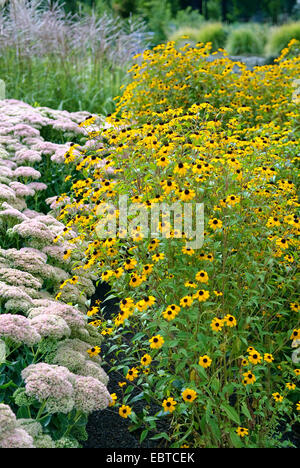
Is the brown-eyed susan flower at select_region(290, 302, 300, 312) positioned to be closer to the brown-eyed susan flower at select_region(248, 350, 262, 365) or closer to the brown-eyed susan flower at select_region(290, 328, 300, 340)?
the brown-eyed susan flower at select_region(290, 328, 300, 340)

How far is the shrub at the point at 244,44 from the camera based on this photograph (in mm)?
17469

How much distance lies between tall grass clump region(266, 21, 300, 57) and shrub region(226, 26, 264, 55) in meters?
0.82

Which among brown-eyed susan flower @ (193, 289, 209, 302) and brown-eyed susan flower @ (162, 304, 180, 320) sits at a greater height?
brown-eyed susan flower @ (193, 289, 209, 302)

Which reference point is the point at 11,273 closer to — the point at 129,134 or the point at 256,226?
the point at 129,134

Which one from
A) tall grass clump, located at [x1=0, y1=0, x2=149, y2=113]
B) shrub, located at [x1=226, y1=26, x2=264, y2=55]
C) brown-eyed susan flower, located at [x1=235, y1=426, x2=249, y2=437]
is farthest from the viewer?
shrub, located at [x1=226, y1=26, x2=264, y2=55]

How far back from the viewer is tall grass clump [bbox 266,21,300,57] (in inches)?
635

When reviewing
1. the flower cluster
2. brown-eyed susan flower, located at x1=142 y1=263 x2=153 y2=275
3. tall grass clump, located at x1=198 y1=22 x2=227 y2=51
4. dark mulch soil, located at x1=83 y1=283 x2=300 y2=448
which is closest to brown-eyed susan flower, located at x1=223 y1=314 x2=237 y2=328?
the flower cluster

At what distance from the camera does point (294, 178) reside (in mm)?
4094

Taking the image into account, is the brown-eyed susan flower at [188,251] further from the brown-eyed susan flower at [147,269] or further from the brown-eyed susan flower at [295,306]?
the brown-eyed susan flower at [295,306]

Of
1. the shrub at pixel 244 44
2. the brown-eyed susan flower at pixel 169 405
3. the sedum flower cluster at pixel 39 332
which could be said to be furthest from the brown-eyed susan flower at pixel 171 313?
the shrub at pixel 244 44

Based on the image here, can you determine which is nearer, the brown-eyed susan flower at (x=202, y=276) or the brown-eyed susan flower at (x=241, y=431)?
the brown-eyed susan flower at (x=202, y=276)

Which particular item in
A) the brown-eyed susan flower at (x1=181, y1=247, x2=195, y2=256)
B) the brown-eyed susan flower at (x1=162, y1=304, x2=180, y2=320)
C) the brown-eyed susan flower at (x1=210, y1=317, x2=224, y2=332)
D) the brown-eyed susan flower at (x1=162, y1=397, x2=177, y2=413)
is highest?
the brown-eyed susan flower at (x1=181, y1=247, x2=195, y2=256)

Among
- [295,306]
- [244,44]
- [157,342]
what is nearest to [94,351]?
[157,342]

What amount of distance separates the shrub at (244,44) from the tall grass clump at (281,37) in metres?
0.82
